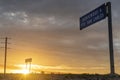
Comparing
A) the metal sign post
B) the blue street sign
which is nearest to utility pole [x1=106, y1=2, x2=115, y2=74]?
the metal sign post

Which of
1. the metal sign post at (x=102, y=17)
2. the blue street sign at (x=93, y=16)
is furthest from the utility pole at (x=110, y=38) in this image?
the blue street sign at (x=93, y=16)

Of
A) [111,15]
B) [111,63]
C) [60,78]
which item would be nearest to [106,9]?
[111,15]

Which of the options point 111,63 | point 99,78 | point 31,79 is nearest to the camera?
point 99,78

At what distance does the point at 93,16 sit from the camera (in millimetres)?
29422

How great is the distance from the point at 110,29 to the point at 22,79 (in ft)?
28.6

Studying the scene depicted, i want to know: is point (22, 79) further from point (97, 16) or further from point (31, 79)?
point (97, 16)

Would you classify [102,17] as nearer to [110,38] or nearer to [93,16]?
[93,16]

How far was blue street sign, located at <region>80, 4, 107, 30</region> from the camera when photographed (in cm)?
2895

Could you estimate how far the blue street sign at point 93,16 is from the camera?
2895cm

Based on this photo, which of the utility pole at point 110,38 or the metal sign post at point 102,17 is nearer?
the utility pole at point 110,38

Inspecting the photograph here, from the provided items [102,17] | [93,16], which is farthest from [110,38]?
[93,16]

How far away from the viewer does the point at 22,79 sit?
31594 millimetres

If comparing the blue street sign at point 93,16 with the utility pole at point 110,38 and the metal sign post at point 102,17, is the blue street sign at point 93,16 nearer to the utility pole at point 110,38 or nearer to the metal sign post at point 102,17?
the metal sign post at point 102,17

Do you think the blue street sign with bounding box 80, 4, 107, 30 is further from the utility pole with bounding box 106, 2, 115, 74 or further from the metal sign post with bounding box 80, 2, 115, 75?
the utility pole with bounding box 106, 2, 115, 74
